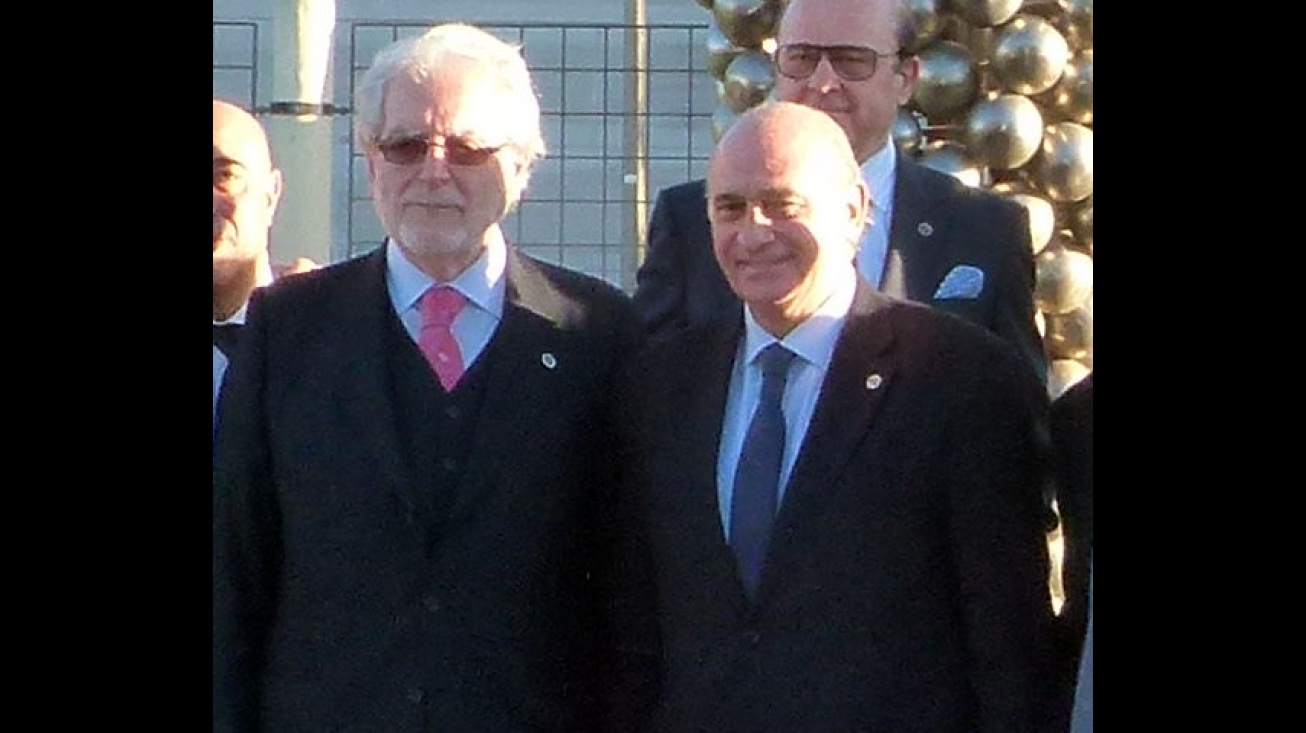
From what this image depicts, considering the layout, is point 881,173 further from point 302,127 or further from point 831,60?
point 302,127

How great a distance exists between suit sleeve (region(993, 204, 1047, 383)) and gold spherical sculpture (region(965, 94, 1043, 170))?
424 millimetres

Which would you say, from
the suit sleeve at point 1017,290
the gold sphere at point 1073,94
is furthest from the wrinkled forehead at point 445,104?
the gold sphere at point 1073,94

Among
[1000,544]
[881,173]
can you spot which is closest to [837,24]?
[881,173]

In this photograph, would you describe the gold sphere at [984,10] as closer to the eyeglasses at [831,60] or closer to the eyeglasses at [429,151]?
the eyeglasses at [831,60]

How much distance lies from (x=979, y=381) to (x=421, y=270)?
54 centimetres

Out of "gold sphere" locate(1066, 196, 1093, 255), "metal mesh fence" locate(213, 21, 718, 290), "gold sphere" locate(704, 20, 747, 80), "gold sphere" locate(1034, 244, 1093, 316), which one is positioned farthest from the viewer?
"metal mesh fence" locate(213, 21, 718, 290)

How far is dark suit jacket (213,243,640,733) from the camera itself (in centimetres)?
232

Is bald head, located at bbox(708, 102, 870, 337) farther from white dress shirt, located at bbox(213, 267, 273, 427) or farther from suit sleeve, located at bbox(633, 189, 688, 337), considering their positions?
white dress shirt, located at bbox(213, 267, 273, 427)

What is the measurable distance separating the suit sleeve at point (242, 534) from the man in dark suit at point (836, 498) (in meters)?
0.38

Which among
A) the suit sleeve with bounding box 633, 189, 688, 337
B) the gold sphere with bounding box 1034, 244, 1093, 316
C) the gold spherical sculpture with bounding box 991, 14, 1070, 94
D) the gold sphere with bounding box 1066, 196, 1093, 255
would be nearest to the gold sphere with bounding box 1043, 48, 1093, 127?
the gold spherical sculpture with bounding box 991, 14, 1070, 94

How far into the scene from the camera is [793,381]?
230cm
